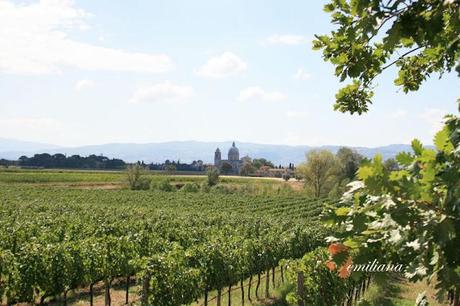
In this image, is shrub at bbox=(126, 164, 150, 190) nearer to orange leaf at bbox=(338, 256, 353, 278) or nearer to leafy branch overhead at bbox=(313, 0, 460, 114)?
leafy branch overhead at bbox=(313, 0, 460, 114)

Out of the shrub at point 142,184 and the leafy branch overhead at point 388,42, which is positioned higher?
the leafy branch overhead at point 388,42

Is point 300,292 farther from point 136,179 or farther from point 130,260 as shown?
point 136,179

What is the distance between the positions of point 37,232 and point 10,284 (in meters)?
6.98

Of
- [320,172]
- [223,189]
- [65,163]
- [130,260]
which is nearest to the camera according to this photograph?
[130,260]

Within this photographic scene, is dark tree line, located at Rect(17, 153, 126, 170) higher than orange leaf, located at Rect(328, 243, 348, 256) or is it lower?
higher

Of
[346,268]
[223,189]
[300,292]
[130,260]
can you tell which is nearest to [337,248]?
[346,268]

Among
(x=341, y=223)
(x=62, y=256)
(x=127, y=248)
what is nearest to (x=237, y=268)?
(x=127, y=248)

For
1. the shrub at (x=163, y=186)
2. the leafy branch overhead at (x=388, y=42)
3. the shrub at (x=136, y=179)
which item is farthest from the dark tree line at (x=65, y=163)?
the leafy branch overhead at (x=388, y=42)

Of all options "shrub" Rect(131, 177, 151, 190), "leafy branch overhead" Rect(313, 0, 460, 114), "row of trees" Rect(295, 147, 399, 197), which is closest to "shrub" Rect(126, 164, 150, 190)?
"shrub" Rect(131, 177, 151, 190)

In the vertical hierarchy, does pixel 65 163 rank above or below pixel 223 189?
above

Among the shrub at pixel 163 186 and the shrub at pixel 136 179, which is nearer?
the shrub at pixel 163 186

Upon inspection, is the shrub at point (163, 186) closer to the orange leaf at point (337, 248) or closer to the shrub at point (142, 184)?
the shrub at point (142, 184)

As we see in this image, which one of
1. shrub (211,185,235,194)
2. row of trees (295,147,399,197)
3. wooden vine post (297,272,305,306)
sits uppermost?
row of trees (295,147,399,197)

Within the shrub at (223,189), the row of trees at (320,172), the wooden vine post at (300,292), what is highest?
the row of trees at (320,172)
